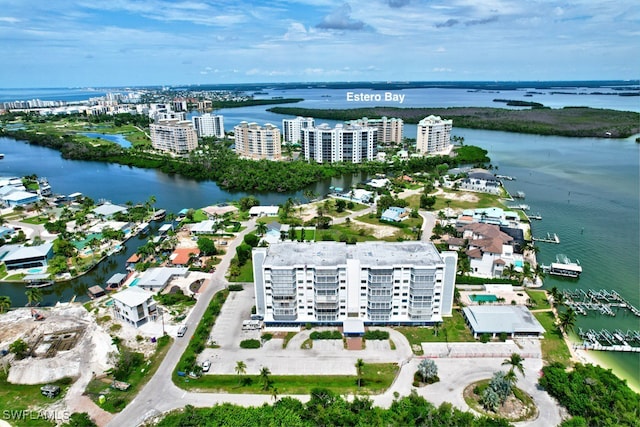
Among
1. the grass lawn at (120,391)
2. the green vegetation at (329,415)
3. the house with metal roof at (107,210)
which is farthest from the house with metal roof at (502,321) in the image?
the house with metal roof at (107,210)

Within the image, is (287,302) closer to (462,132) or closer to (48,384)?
(48,384)

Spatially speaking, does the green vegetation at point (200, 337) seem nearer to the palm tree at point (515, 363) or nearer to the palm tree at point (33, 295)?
the palm tree at point (33, 295)

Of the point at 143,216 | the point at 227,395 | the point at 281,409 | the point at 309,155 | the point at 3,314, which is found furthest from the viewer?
the point at 309,155

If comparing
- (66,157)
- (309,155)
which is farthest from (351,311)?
(66,157)

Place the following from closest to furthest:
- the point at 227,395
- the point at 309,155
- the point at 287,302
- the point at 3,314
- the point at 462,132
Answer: the point at 227,395 → the point at 287,302 → the point at 3,314 → the point at 309,155 → the point at 462,132

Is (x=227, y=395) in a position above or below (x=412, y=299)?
below

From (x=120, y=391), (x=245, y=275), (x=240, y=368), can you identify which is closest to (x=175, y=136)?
(x=245, y=275)
